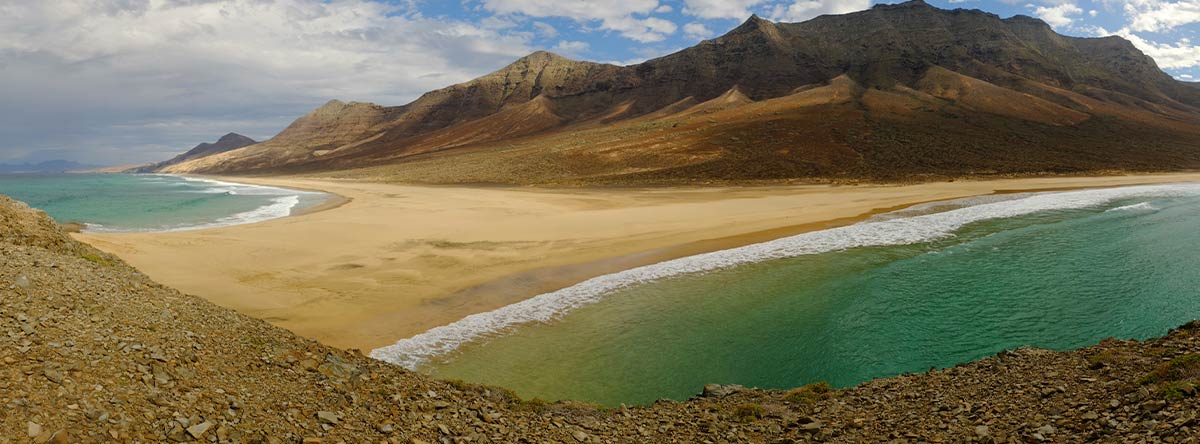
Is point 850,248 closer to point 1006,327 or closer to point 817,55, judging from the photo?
point 1006,327

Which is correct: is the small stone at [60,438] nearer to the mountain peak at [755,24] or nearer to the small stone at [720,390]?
the small stone at [720,390]

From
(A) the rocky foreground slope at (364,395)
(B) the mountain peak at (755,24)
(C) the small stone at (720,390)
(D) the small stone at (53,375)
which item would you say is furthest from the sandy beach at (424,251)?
(B) the mountain peak at (755,24)

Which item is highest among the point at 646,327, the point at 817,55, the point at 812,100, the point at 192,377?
the point at 817,55

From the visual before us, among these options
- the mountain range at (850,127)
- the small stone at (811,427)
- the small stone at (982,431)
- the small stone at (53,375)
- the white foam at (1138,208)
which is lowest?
the small stone at (811,427)

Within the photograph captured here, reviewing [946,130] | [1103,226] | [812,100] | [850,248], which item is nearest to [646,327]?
[850,248]

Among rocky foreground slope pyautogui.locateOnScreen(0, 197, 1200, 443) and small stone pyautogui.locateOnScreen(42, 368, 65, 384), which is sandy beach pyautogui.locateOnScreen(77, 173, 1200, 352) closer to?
rocky foreground slope pyautogui.locateOnScreen(0, 197, 1200, 443)

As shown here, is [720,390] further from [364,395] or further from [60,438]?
[60,438]

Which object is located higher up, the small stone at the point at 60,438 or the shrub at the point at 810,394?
the small stone at the point at 60,438
